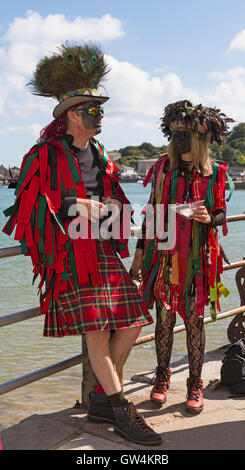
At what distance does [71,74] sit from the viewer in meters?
2.58

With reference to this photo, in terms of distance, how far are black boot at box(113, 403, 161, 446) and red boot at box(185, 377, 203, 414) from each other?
40 centimetres

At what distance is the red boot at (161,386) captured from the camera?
114 inches

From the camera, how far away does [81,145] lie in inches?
101

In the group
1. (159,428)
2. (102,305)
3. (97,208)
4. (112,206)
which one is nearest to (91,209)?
(97,208)

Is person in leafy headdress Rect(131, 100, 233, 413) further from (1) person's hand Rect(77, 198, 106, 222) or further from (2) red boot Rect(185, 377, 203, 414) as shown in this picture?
(1) person's hand Rect(77, 198, 106, 222)

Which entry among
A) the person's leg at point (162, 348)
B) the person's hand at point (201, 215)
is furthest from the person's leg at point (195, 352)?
the person's hand at point (201, 215)

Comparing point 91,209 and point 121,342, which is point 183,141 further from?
point 121,342

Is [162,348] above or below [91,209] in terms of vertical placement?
below

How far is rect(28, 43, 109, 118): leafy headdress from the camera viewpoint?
101 inches

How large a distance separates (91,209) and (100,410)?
93 centimetres

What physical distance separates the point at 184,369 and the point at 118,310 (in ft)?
3.76

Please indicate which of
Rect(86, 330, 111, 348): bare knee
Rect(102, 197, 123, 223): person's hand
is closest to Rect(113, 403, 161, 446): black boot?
Rect(86, 330, 111, 348): bare knee

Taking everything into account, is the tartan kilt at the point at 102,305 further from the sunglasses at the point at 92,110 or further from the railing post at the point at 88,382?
the sunglasses at the point at 92,110

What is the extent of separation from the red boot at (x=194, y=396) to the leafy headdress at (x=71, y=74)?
4.74 ft
